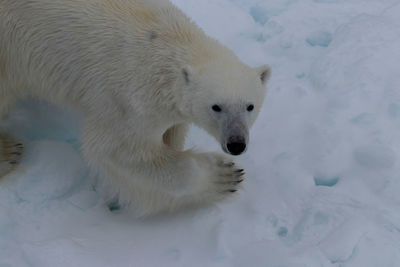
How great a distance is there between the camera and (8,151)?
3.22m

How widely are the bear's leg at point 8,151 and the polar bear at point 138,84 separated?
81mm

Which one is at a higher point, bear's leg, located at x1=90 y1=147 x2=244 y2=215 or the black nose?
the black nose

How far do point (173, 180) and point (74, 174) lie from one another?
73 cm

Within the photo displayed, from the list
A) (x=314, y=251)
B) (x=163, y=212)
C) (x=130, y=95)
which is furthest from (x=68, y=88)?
(x=314, y=251)

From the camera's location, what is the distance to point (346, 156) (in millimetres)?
3082

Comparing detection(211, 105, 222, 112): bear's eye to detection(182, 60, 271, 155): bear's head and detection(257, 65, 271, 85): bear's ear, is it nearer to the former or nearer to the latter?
detection(182, 60, 271, 155): bear's head

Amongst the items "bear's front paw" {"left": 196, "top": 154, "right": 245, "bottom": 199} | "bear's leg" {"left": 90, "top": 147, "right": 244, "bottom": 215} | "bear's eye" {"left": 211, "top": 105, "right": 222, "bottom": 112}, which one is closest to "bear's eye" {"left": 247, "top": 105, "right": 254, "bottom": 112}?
"bear's eye" {"left": 211, "top": 105, "right": 222, "bottom": 112}

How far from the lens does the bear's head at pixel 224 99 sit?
93.7 inches

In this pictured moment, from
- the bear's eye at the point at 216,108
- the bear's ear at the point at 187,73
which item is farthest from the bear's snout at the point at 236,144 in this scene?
the bear's ear at the point at 187,73

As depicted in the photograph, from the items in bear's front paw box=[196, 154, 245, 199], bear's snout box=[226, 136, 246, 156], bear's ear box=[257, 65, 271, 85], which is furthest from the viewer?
bear's front paw box=[196, 154, 245, 199]

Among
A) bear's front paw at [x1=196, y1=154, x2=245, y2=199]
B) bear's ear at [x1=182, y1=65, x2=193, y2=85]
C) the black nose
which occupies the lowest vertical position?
bear's front paw at [x1=196, y1=154, x2=245, y2=199]

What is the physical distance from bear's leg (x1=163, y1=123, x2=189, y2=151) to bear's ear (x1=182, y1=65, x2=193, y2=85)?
70 centimetres

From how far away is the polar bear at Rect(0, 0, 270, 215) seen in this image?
2.48 m

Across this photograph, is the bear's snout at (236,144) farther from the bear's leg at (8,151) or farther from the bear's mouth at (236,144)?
the bear's leg at (8,151)
